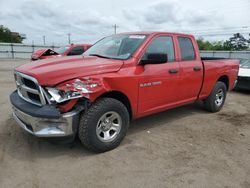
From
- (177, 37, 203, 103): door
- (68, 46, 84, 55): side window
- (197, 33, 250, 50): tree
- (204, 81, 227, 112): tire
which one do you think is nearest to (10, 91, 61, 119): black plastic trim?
(177, 37, 203, 103): door

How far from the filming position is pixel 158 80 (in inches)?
172

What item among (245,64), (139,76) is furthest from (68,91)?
(245,64)

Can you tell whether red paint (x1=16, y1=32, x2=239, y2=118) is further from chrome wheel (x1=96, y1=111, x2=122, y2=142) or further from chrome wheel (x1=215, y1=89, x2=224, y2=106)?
chrome wheel (x1=215, y1=89, x2=224, y2=106)

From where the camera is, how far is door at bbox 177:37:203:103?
498 centimetres

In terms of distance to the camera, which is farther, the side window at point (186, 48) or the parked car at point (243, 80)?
the parked car at point (243, 80)

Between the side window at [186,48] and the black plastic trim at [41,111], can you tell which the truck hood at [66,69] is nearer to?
the black plastic trim at [41,111]

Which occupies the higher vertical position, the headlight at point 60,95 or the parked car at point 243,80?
the headlight at point 60,95

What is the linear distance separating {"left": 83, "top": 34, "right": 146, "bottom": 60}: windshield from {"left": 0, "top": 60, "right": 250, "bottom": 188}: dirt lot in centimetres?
152

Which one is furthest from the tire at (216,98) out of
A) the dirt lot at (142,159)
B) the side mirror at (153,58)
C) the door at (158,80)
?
the side mirror at (153,58)

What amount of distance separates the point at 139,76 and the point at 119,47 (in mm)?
823

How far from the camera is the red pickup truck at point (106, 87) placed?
10.9ft

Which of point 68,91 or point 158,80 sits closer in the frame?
point 68,91

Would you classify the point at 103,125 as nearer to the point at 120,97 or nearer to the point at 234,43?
the point at 120,97

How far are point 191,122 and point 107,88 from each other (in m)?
2.62
